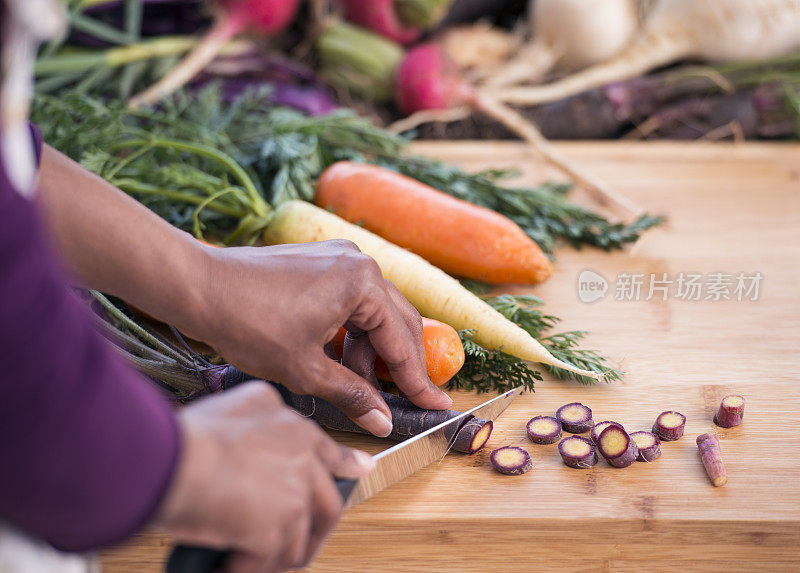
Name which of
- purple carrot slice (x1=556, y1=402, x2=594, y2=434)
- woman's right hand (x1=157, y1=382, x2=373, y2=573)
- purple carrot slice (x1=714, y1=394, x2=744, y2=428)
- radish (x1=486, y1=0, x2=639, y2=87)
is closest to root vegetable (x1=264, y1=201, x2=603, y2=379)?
purple carrot slice (x1=556, y1=402, x2=594, y2=434)

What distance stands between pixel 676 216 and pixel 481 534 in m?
1.10

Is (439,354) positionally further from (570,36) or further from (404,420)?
(570,36)

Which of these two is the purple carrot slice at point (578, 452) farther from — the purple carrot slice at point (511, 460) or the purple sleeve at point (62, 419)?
the purple sleeve at point (62, 419)

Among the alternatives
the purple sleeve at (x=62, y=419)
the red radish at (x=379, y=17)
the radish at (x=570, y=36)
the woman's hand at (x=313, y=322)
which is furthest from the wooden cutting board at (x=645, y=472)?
the red radish at (x=379, y=17)

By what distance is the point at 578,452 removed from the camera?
1.07 meters

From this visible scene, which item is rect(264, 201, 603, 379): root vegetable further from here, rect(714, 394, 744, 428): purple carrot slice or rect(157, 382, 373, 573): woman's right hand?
rect(157, 382, 373, 573): woman's right hand

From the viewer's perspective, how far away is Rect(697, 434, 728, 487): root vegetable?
3.39 feet

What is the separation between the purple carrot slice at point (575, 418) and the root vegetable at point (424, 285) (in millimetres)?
69

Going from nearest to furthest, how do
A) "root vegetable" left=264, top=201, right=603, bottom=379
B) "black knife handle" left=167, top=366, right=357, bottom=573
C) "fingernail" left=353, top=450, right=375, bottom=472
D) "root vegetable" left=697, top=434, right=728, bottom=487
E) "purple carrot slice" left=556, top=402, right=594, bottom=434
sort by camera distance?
1. "black knife handle" left=167, top=366, right=357, bottom=573
2. "fingernail" left=353, top=450, right=375, bottom=472
3. "root vegetable" left=697, top=434, right=728, bottom=487
4. "purple carrot slice" left=556, top=402, right=594, bottom=434
5. "root vegetable" left=264, top=201, right=603, bottom=379

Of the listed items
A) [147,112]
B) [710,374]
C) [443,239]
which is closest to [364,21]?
[147,112]

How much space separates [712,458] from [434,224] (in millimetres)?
734

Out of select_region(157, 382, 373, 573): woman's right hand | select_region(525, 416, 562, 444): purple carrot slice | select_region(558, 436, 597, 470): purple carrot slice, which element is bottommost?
select_region(525, 416, 562, 444): purple carrot slice

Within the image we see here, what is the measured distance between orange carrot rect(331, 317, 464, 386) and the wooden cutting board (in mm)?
65

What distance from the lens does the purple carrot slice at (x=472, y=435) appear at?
3.53ft
